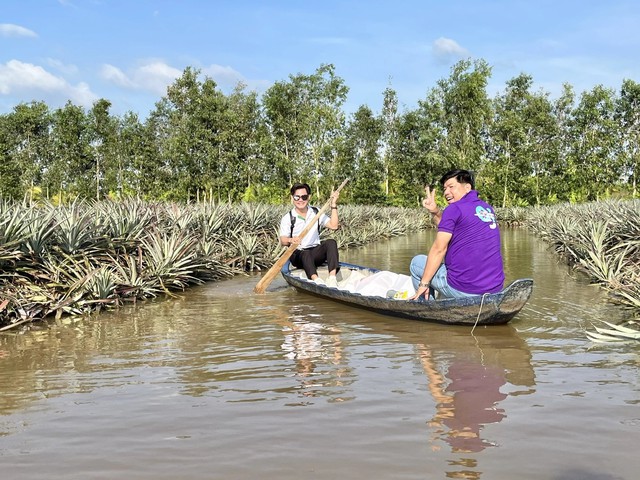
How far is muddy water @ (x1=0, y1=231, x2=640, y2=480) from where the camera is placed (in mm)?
3285

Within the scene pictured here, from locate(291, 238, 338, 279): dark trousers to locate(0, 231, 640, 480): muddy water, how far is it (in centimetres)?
256

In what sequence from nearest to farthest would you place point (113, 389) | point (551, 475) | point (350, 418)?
point (551, 475) < point (350, 418) < point (113, 389)

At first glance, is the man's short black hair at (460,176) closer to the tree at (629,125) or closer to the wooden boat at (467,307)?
the wooden boat at (467,307)

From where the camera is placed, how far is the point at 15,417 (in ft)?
13.5

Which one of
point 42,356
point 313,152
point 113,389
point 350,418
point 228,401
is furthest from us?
point 313,152

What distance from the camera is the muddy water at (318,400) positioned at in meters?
3.29

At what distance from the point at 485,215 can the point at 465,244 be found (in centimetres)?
38

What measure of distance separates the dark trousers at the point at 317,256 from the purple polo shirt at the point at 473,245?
140 inches

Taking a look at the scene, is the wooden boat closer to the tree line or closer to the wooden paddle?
the wooden paddle

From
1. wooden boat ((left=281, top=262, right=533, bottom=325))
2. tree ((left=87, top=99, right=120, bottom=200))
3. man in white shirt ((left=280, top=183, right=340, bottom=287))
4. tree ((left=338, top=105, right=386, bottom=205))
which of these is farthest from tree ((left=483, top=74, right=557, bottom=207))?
wooden boat ((left=281, top=262, right=533, bottom=325))

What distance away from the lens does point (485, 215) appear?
6648 mm

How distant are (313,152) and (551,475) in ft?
111

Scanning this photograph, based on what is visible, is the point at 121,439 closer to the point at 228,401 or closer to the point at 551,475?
the point at 228,401

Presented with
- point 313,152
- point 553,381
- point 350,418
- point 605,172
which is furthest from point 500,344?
point 605,172
